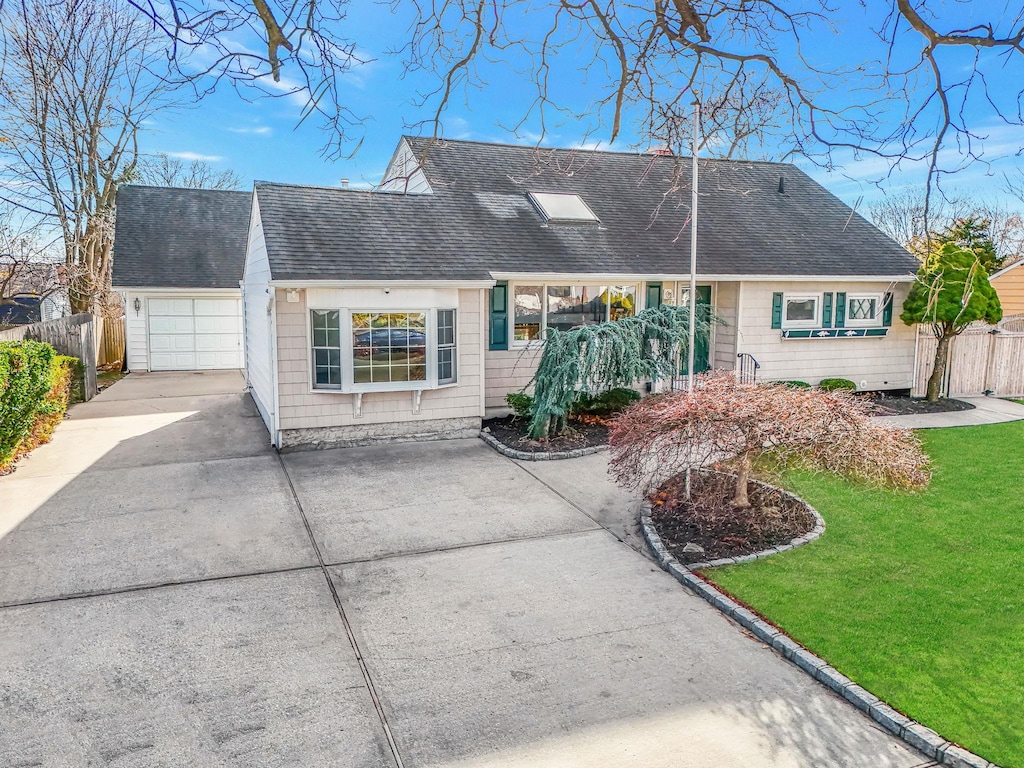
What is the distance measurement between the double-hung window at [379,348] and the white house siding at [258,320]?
86 centimetres

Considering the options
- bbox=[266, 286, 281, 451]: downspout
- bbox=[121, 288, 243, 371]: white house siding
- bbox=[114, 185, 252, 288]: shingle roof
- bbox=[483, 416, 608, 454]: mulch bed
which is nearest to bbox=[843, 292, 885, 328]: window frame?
bbox=[483, 416, 608, 454]: mulch bed

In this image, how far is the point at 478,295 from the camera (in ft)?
36.4

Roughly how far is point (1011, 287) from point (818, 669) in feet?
67.0

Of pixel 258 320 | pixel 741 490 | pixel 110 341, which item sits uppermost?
pixel 258 320

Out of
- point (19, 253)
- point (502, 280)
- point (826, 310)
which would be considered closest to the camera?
point (502, 280)

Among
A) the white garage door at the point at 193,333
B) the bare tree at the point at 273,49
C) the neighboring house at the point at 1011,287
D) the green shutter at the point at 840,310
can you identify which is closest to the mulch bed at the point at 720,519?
the bare tree at the point at 273,49

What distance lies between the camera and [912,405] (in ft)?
44.3

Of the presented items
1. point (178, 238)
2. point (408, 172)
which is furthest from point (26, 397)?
point (178, 238)

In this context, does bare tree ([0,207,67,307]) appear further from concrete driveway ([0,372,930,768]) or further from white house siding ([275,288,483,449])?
concrete driveway ([0,372,930,768])

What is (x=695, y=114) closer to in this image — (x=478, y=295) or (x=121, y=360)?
(x=478, y=295)

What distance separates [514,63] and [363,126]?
122 centimetres

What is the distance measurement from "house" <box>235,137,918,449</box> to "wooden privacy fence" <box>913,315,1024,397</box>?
0.39 m

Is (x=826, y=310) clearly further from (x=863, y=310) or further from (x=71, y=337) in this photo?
(x=71, y=337)

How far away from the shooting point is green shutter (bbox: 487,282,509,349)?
11.8 metres
